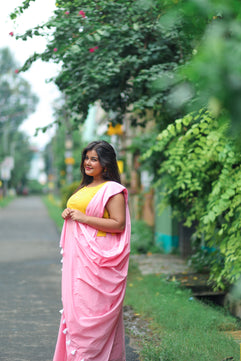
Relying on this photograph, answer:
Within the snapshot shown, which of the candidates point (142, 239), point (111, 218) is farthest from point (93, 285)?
point (142, 239)

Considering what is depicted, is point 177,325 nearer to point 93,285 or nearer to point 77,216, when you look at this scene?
point 93,285

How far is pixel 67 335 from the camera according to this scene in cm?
368

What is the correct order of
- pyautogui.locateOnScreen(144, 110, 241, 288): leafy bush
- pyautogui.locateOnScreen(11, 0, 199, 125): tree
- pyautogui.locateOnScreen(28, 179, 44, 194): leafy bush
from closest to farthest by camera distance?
pyautogui.locateOnScreen(144, 110, 241, 288): leafy bush
pyautogui.locateOnScreen(11, 0, 199, 125): tree
pyautogui.locateOnScreen(28, 179, 44, 194): leafy bush

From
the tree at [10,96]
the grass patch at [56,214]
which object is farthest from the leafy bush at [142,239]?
the tree at [10,96]

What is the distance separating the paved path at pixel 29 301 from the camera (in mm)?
4715

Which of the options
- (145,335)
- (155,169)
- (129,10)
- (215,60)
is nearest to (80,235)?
(145,335)

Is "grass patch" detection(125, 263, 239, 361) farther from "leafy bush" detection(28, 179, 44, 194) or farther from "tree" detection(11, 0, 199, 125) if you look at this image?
"leafy bush" detection(28, 179, 44, 194)

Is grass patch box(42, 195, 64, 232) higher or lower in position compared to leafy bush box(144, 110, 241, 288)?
lower

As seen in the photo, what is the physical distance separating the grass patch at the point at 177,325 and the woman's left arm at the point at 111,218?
3.86 feet

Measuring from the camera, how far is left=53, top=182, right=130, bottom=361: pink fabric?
3592 mm

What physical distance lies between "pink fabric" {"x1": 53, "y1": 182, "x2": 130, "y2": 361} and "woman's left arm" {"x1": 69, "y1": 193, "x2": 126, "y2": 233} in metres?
0.05

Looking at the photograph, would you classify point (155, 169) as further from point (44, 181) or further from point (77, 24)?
point (44, 181)

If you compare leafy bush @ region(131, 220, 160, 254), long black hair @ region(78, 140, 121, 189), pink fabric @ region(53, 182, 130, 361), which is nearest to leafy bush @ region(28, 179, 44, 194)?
leafy bush @ region(131, 220, 160, 254)

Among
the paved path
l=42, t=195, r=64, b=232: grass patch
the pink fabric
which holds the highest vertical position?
the pink fabric
